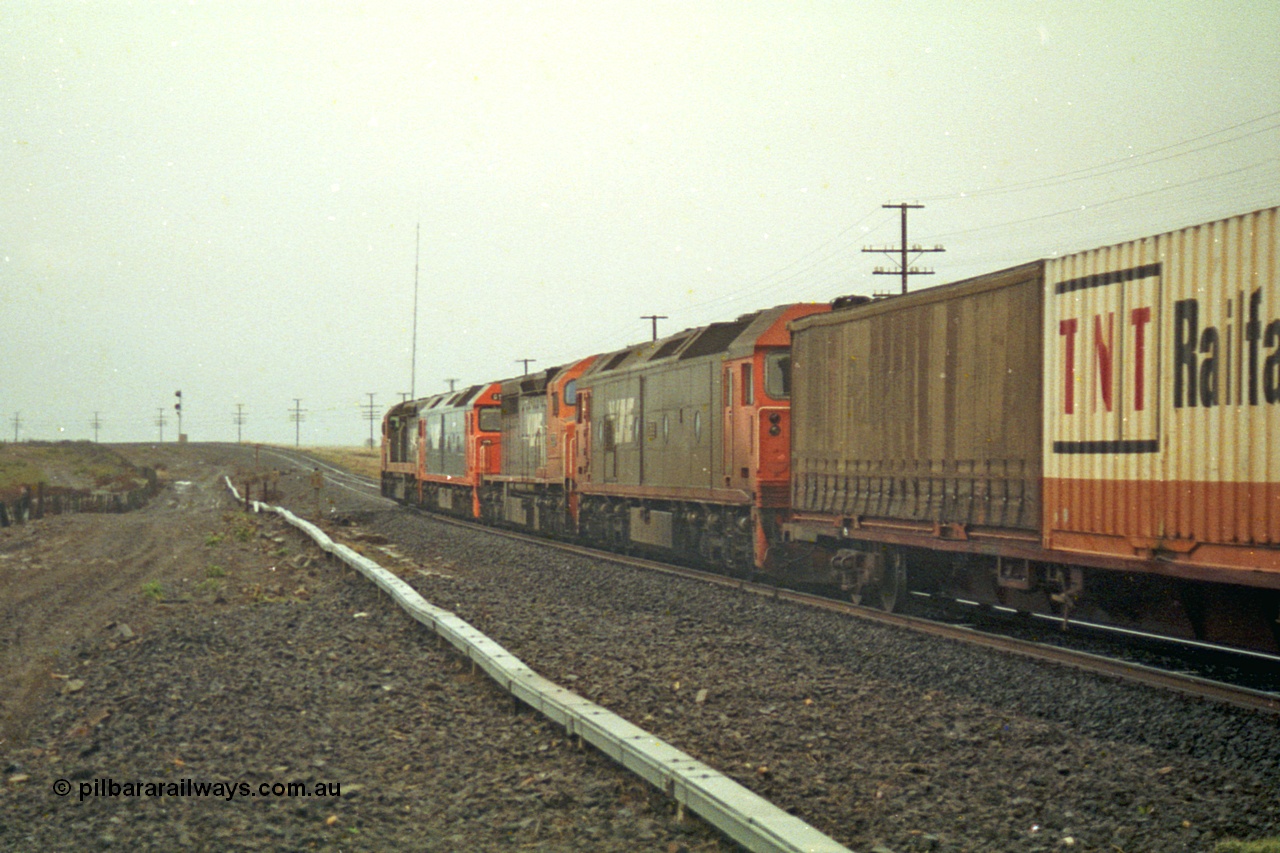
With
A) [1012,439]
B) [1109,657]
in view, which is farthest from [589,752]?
[1012,439]

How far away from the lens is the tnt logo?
9.50m

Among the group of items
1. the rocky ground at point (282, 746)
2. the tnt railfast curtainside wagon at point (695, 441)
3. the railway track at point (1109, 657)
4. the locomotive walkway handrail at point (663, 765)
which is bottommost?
the rocky ground at point (282, 746)

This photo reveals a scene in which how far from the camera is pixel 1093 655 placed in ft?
33.4

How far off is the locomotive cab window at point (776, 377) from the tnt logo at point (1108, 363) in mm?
6305

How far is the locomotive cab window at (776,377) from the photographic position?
16.8 meters

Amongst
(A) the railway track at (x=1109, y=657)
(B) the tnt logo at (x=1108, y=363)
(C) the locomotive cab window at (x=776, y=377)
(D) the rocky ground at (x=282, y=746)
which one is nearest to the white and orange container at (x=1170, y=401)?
(B) the tnt logo at (x=1108, y=363)

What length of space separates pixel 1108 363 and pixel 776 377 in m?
7.18

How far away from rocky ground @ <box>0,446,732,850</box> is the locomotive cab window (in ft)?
20.4

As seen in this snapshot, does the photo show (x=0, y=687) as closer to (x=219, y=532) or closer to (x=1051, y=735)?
(x=1051, y=735)

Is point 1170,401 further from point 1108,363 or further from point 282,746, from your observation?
point 282,746

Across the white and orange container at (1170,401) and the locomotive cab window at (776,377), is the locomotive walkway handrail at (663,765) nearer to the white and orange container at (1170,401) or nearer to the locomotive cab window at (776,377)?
the white and orange container at (1170,401)

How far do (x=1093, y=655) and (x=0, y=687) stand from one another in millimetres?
9407

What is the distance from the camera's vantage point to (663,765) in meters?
5.96

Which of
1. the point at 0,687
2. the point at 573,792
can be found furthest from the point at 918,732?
the point at 0,687
